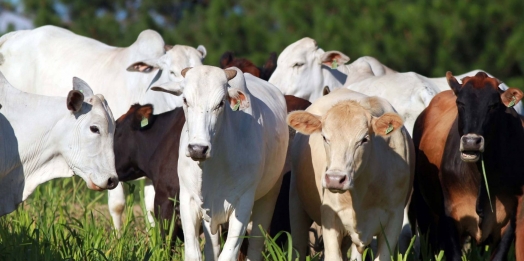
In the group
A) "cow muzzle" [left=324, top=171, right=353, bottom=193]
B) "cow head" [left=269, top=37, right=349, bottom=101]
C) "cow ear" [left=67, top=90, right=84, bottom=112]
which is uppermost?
"cow head" [left=269, top=37, right=349, bottom=101]

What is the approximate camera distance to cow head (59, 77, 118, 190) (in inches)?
238

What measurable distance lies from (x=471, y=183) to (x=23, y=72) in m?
5.03

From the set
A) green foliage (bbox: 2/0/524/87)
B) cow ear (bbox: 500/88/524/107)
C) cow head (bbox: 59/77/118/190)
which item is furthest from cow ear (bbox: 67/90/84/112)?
green foliage (bbox: 2/0/524/87)

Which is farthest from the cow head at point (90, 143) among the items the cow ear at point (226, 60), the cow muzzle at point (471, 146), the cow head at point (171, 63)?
the cow ear at point (226, 60)

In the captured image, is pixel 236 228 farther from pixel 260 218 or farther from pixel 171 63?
pixel 171 63

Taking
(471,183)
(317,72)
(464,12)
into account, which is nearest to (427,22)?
(464,12)

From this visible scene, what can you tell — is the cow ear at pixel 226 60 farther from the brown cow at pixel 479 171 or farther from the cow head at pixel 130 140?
the brown cow at pixel 479 171

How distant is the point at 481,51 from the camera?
1667cm

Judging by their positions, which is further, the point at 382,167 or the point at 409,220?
the point at 409,220

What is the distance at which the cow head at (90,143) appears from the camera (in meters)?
6.04

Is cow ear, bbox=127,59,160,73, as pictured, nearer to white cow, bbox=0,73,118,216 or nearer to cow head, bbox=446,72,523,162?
white cow, bbox=0,73,118,216

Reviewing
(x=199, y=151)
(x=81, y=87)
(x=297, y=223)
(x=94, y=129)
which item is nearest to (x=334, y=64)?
(x=297, y=223)


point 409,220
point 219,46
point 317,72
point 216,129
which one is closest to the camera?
point 216,129

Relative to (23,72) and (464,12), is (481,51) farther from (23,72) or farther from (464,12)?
(23,72)
